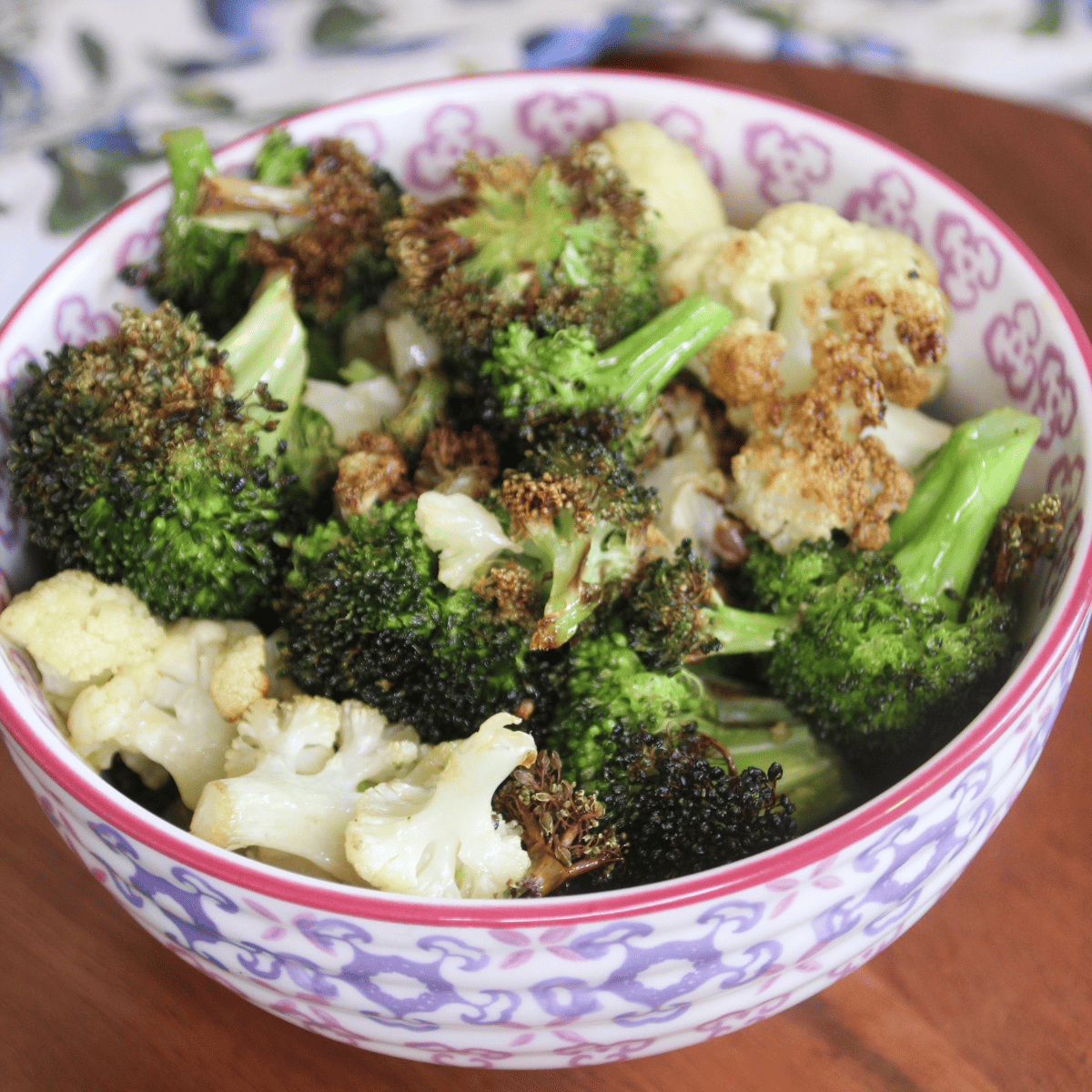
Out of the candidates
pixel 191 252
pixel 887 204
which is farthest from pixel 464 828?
pixel 887 204

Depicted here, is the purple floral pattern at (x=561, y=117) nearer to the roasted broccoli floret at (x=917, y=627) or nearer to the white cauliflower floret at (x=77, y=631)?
the roasted broccoli floret at (x=917, y=627)

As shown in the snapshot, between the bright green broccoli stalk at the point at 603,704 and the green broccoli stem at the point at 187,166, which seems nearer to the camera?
the bright green broccoli stalk at the point at 603,704

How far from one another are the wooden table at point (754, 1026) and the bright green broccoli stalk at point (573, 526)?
0.39m

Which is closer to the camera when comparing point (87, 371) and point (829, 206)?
point (87, 371)

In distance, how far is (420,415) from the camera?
1.12 m

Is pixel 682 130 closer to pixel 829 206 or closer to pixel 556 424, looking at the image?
pixel 829 206

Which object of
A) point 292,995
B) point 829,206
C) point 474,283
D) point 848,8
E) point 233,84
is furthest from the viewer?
point 848,8

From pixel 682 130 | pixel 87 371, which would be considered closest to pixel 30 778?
pixel 87 371

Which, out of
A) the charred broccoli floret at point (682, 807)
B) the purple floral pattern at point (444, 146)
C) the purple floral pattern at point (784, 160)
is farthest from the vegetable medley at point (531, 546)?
the purple floral pattern at point (444, 146)

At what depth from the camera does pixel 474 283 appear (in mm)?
1080

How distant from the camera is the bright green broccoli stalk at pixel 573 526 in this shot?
93cm

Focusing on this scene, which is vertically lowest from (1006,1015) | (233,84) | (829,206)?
(1006,1015)

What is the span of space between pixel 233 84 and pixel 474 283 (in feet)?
4.43

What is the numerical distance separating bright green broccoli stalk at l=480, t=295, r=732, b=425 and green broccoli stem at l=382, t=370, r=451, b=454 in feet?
0.31
